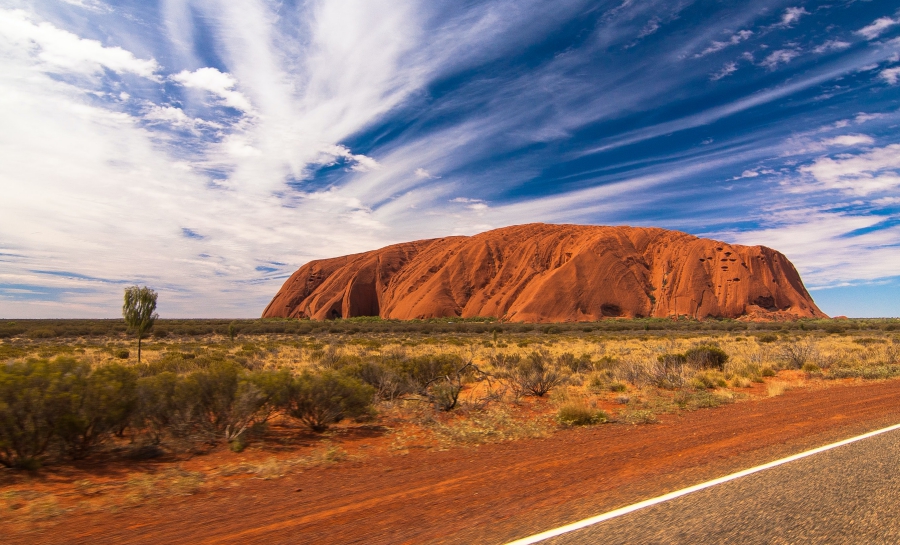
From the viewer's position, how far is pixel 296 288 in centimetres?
10875

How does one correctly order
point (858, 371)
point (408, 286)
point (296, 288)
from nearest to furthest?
point (858, 371), point (408, 286), point (296, 288)

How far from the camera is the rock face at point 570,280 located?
7594 cm

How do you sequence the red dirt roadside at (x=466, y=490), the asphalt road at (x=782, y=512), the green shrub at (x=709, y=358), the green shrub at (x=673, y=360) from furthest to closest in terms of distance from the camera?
the green shrub at (x=709, y=358) → the green shrub at (x=673, y=360) → the red dirt roadside at (x=466, y=490) → the asphalt road at (x=782, y=512)

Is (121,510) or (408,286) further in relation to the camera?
(408,286)

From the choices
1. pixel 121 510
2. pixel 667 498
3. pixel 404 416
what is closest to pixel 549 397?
pixel 404 416

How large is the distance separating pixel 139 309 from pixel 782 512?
22.8m

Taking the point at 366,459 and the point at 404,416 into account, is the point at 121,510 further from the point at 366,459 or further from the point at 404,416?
the point at 404,416

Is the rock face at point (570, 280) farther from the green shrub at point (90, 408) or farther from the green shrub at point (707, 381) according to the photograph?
the green shrub at point (90, 408)

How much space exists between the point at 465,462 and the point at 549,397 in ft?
20.1

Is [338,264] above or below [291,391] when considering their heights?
above

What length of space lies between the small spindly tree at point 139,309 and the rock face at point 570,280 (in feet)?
189

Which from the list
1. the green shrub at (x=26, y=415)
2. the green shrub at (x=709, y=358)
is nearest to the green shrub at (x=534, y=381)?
the green shrub at (x=709, y=358)

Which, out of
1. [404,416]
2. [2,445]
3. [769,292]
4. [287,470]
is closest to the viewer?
[2,445]

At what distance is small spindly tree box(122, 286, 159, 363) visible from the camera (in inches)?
786
